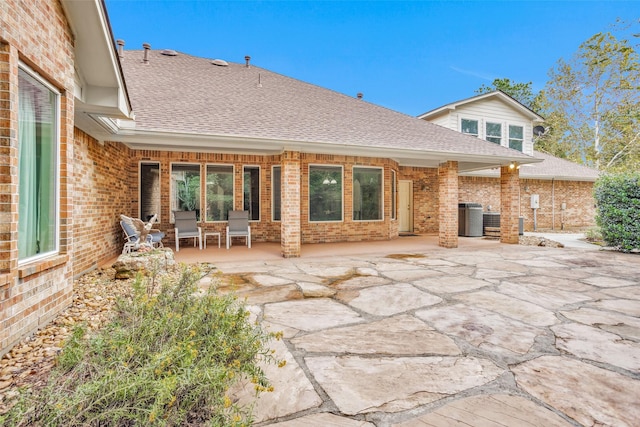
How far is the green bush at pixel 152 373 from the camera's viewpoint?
1448mm

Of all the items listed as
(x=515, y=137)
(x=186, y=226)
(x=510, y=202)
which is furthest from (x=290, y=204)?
(x=515, y=137)

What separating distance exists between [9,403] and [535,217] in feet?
58.4

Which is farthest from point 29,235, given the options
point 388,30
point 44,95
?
point 388,30

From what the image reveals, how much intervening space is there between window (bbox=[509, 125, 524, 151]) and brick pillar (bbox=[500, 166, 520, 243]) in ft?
14.7

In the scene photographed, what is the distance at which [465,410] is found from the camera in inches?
73.9

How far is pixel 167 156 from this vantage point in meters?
8.87

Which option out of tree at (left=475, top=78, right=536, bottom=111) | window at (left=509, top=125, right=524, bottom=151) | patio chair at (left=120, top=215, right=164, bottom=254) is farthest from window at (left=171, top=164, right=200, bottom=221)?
tree at (left=475, top=78, right=536, bottom=111)

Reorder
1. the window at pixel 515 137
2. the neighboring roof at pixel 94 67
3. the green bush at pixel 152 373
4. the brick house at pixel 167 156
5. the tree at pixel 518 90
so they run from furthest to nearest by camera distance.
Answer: the tree at pixel 518 90 → the window at pixel 515 137 → the neighboring roof at pixel 94 67 → the brick house at pixel 167 156 → the green bush at pixel 152 373

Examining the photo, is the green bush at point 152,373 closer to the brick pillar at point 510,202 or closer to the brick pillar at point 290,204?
the brick pillar at point 290,204

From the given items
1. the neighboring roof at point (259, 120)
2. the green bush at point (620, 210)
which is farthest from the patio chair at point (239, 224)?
the green bush at point (620, 210)

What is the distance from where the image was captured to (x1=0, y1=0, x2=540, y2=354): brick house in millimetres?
2873

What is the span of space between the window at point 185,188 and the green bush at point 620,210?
37.3ft

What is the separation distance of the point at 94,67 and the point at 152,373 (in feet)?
13.4

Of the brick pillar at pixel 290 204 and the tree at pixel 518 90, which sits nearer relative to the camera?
the brick pillar at pixel 290 204
